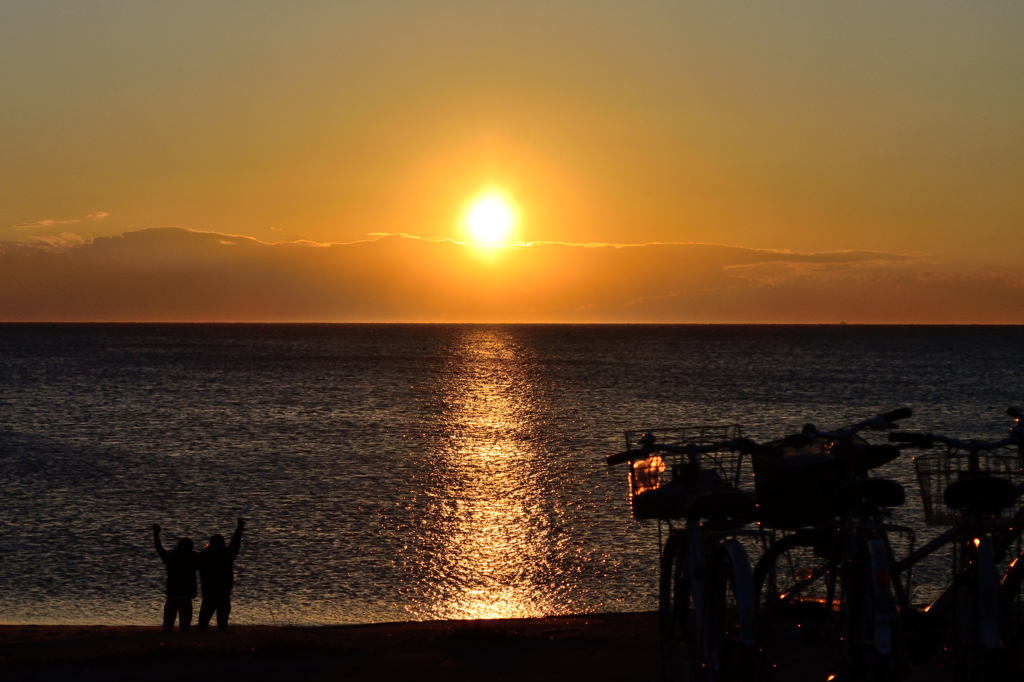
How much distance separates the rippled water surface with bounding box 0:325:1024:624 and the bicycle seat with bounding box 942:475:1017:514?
460 inches

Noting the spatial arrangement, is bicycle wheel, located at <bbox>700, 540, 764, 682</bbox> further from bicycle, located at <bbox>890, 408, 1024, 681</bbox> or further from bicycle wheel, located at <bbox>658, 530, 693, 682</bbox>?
bicycle, located at <bbox>890, 408, 1024, 681</bbox>

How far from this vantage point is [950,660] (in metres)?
6.12

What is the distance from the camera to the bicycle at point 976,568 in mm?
5707

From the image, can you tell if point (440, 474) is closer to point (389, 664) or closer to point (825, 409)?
point (389, 664)

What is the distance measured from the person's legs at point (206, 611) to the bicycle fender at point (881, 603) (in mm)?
10154

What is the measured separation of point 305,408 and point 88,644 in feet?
185

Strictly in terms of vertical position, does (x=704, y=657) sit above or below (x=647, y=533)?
above

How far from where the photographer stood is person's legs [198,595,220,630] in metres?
13.4

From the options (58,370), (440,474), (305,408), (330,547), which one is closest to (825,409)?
(305,408)

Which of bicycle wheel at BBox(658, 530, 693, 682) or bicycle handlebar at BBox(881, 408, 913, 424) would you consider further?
bicycle wheel at BBox(658, 530, 693, 682)

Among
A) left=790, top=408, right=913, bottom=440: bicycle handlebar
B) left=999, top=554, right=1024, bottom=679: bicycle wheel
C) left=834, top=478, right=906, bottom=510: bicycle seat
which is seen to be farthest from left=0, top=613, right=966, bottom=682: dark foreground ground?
left=790, top=408, right=913, bottom=440: bicycle handlebar

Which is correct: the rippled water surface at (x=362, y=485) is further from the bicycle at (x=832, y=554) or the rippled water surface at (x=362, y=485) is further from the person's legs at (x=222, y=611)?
the bicycle at (x=832, y=554)

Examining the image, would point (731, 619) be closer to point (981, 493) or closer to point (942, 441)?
point (981, 493)

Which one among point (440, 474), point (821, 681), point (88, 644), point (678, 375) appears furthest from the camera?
point (678, 375)
